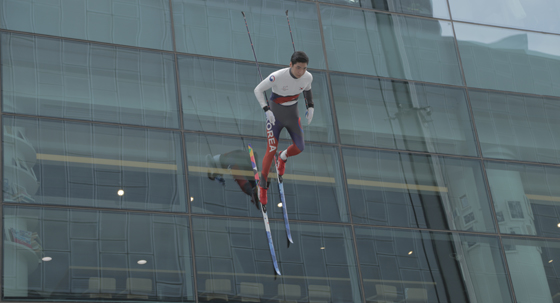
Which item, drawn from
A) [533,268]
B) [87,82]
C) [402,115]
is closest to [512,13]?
[402,115]

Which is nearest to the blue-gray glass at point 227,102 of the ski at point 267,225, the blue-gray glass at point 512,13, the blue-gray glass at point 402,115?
the blue-gray glass at point 402,115

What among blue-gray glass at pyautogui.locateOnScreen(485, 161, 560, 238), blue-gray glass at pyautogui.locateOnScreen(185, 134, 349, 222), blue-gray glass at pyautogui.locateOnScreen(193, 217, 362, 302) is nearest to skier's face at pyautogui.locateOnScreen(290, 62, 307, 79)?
blue-gray glass at pyautogui.locateOnScreen(185, 134, 349, 222)

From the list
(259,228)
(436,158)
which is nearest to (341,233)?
(259,228)

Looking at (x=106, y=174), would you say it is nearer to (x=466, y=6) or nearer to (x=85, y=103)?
(x=85, y=103)

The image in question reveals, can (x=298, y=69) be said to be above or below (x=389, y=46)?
below

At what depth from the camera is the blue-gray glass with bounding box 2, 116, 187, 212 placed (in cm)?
1423

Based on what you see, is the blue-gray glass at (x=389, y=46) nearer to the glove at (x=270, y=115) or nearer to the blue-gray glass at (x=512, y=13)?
the blue-gray glass at (x=512, y=13)

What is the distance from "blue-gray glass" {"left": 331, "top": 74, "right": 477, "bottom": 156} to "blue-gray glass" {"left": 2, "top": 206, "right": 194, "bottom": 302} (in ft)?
17.4

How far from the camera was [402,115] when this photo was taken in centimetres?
1844

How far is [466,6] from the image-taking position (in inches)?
820

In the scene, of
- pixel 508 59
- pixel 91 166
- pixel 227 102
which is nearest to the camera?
pixel 91 166

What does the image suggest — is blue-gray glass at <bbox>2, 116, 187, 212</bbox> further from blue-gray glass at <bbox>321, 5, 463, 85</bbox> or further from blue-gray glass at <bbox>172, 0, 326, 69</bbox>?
blue-gray glass at <bbox>321, 5, 463, 85</bbox>

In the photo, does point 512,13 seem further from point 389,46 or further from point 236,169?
point 236,169

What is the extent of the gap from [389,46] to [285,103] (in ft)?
19.6
